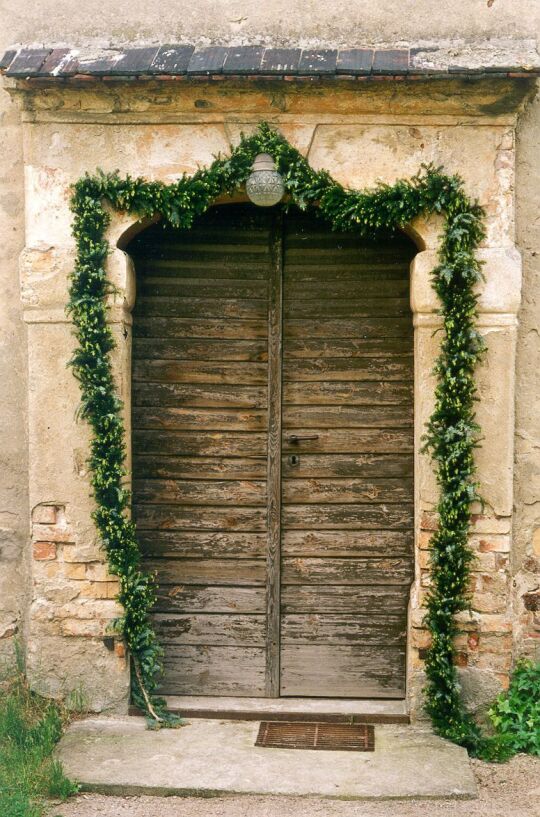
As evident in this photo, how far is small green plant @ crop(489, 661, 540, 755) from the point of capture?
397 centimetres

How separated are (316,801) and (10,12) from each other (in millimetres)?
4154

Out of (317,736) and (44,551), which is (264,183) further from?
(317,736)

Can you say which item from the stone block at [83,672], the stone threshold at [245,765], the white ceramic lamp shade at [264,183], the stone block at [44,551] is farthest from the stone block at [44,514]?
the white ceramic lamp shade at [264,183]

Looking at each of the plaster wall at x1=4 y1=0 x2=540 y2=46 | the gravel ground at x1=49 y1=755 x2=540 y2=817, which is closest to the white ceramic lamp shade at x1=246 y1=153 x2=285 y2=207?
the plaster wall at x1=4 y1=0 x2=540 y2=46

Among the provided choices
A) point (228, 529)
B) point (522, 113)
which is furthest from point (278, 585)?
point (522, 113)

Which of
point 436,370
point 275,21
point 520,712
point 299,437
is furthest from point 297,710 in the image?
point 275,21

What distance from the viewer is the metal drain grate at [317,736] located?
13.0 ft

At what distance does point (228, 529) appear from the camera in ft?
14.8

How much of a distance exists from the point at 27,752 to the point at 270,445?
1.92 meters

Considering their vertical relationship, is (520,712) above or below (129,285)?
below

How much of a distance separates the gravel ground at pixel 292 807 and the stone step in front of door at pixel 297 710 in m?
0.74

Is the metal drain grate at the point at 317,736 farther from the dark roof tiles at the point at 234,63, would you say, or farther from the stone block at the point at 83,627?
the dark roof tiles at the point at 234,63

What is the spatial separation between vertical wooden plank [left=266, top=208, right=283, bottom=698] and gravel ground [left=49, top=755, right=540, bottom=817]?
1010 mm

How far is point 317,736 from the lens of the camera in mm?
4094
